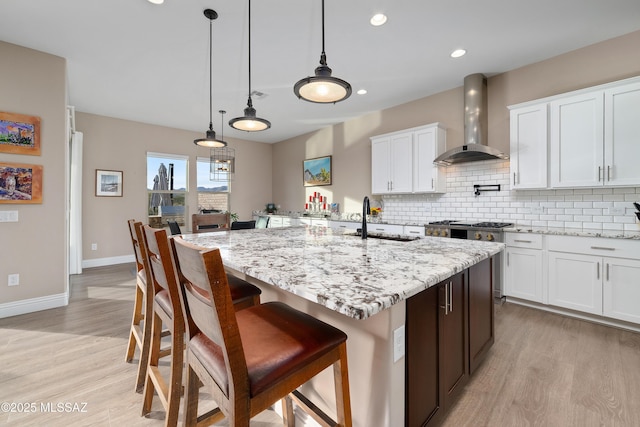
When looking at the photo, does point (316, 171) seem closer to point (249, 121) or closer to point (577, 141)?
point (249, 121)

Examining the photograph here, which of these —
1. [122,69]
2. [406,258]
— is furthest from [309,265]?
[122,69]

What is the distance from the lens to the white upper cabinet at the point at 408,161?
400 cm

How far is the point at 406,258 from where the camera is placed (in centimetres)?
140

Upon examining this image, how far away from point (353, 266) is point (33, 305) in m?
3.86

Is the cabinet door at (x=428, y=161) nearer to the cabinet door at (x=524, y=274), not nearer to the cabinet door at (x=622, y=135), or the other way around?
the cabinet door at (x=524, y=274)

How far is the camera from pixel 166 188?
19.3 feet

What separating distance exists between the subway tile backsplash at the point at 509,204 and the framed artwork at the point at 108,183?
5.14 meters

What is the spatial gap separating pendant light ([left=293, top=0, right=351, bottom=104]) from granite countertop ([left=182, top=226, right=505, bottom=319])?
0.98 meters

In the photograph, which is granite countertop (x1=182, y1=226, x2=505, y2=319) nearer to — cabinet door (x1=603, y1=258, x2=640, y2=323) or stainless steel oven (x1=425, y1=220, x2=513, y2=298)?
stainless steel oven (x1=425, y1=220, x2=513, y2=298)

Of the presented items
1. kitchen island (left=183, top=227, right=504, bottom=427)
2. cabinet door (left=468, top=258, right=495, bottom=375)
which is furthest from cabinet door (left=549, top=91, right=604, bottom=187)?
kitchen island (left=183, top=227, right=504, bottom=427)

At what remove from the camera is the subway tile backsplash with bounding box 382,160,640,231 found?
2.89m

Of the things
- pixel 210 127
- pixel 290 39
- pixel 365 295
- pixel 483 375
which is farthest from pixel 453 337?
pixel 210 127

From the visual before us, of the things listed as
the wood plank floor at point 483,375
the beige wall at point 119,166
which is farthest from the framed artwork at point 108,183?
the wood plank floor at point 483,375

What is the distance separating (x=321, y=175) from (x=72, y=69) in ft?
14.0
